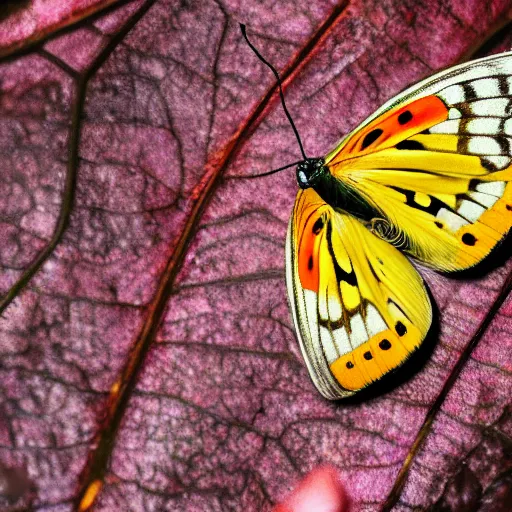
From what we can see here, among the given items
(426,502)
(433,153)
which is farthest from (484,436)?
(433,153)

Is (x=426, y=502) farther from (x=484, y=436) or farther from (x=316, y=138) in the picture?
(x=316, y=138)

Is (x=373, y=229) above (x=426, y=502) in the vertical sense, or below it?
above

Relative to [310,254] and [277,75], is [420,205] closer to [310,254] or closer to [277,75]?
[310,254]

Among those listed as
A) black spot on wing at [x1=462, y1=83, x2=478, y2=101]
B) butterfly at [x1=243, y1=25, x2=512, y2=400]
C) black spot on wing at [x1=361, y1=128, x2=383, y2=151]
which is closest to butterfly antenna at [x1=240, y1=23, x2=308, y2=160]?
butterfly at [x1=243, y1=25, x2=512, y2=400]

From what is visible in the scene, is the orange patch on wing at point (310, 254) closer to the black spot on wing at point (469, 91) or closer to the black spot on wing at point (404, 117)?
the black spot on wing at point (404, 117)

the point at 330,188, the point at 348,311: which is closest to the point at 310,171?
the point at 330,188

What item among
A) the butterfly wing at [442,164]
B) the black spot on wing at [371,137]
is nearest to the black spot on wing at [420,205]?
the butterfly wing at [442,164]
